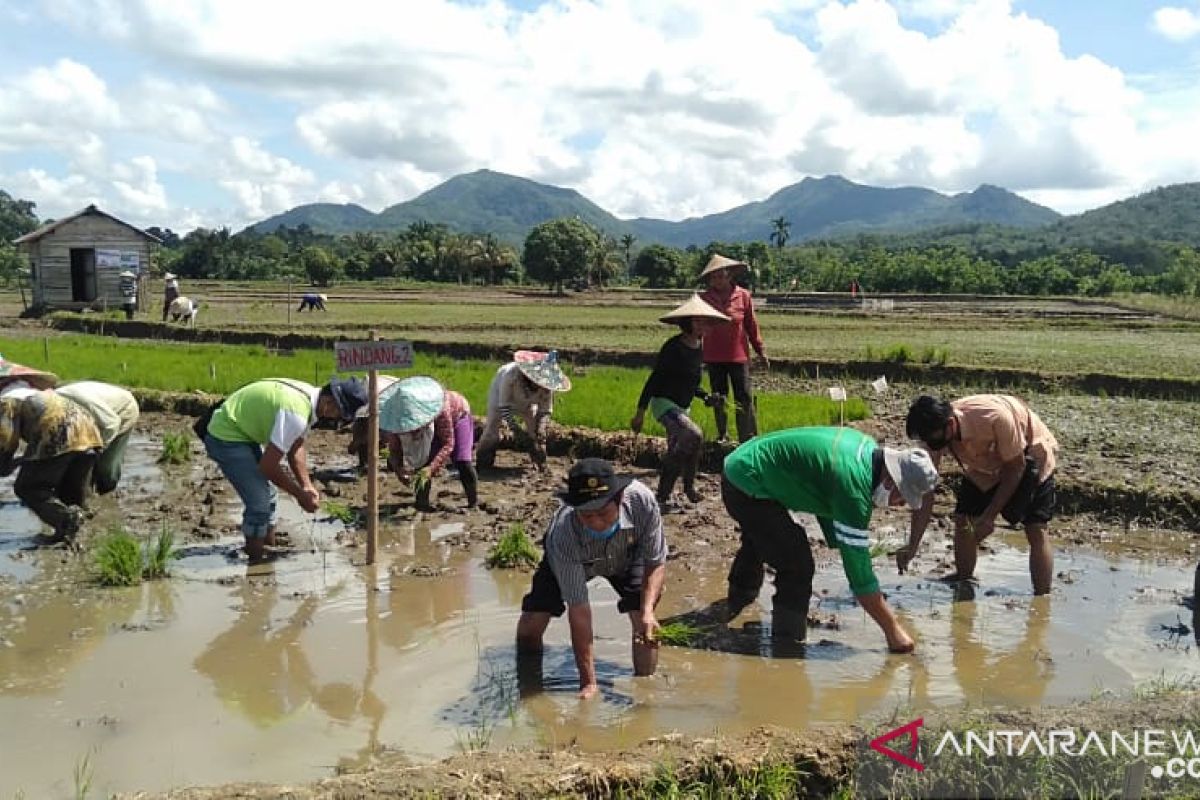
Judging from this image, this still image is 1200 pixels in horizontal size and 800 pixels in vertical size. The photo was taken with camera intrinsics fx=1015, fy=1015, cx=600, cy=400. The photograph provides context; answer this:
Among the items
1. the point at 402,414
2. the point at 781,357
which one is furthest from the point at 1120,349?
the point at 402,414

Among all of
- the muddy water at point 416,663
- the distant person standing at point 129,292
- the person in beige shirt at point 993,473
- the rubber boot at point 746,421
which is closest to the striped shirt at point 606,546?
the muddy water at point 416,663

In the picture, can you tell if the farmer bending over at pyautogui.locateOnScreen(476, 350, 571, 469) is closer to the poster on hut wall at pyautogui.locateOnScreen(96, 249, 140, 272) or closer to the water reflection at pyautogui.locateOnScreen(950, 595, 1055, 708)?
the water reflection at pyautogui.locateOnScreen(950, 595, 1055, 708)

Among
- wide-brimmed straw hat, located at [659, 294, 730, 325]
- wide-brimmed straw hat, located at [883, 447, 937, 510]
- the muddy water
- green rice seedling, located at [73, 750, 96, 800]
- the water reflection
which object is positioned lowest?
the water reflection

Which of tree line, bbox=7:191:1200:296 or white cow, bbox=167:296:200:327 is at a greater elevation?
tree line, bbox=7:191:1200:296

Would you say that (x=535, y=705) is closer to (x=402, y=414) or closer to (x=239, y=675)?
(x=239, y=675)

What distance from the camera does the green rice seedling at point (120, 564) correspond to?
215 inches

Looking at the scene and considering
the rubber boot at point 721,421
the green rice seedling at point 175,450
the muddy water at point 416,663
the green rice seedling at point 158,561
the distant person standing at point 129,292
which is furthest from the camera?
the distant person standing at point 129,292

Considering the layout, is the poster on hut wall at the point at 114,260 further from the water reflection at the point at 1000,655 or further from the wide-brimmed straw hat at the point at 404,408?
the water reflection at the point at 1000,655

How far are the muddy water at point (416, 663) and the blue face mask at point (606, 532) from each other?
0.65 meters

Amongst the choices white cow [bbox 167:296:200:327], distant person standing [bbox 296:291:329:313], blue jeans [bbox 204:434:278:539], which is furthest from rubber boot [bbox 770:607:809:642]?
distant person standing [bbox 296:291:329:313]

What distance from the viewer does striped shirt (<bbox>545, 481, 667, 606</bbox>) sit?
407 cm

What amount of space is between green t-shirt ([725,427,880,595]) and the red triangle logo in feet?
3.02

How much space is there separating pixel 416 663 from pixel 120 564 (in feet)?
6.61

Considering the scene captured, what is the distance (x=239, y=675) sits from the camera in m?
4.37
